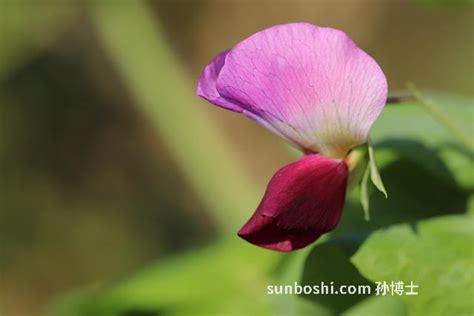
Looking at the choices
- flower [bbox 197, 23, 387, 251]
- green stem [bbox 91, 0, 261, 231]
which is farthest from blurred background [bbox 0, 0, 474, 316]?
flower [bbox 197, 23, 387, 251]

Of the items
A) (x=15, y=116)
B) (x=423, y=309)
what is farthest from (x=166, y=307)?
(x=15, y=116)

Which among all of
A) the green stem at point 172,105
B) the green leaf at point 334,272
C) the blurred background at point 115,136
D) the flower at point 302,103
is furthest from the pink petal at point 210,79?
the blurred background at point 115,136

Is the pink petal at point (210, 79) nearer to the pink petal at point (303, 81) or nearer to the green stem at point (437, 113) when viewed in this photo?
the pink petal at point (303, 81)

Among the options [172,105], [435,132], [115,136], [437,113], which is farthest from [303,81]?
[115,136]

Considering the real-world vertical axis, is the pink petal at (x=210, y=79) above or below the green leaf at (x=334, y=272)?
above

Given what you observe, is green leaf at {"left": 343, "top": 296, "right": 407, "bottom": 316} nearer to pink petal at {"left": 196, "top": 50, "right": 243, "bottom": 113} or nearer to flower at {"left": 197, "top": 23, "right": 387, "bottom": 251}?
flower at {"left": 197, "top": 23, "right": 387, "bottom": 251}

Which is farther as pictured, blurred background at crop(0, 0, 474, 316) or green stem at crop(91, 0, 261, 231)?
blurred background at crop(0, 0, 474, 316)

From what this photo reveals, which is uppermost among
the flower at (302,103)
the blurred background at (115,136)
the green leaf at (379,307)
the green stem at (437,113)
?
the flower at (302,103)
